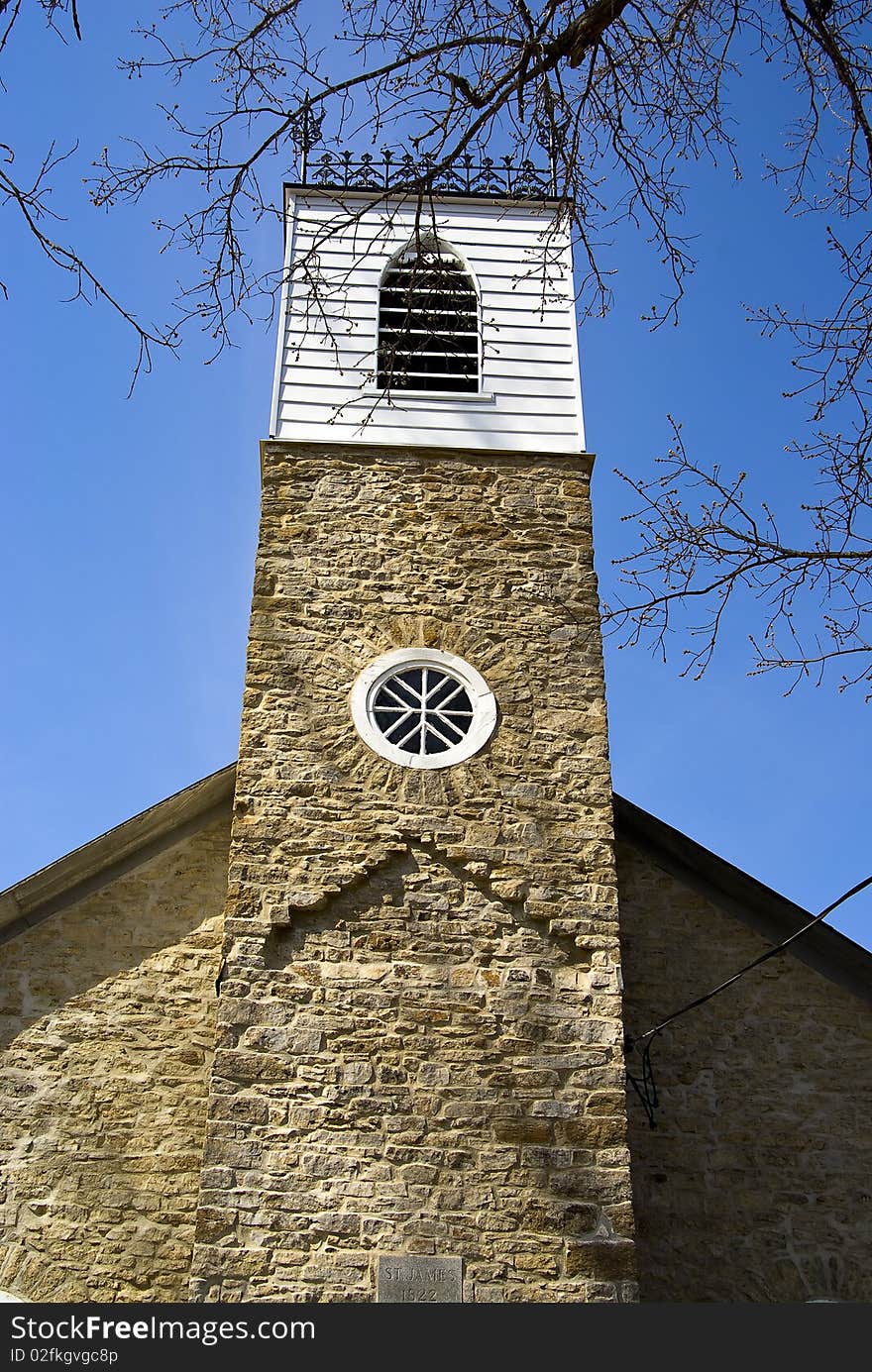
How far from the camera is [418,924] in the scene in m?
7.21

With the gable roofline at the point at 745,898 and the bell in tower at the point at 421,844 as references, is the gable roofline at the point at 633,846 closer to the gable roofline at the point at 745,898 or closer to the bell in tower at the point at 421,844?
the gable roofline at the point at 745,898

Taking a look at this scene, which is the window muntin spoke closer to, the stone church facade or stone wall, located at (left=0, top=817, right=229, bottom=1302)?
the stone church facade

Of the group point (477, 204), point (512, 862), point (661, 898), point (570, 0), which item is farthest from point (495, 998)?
point (477, 204)

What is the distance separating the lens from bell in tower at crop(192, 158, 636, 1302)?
6312mm

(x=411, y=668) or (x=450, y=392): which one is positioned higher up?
(x=450, y=392)

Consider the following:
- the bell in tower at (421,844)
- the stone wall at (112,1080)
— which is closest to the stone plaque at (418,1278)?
the bell in tower at (421,844)

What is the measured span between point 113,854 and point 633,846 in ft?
10.7

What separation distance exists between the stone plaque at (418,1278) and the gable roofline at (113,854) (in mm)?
2916

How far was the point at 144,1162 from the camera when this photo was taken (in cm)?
711

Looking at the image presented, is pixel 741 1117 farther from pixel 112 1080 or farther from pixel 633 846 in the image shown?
pixel 112 1080

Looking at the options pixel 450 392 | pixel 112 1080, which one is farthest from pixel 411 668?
pixel 112 1080

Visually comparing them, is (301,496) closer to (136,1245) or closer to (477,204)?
(477,204)

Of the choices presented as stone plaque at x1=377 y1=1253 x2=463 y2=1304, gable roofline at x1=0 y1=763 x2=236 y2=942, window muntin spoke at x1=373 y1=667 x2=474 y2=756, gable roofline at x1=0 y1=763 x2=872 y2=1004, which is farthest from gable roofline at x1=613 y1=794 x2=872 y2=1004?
stone plaque at x1=377 y1=1253 x2=463 y2=1304

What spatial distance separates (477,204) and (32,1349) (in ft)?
28.3
